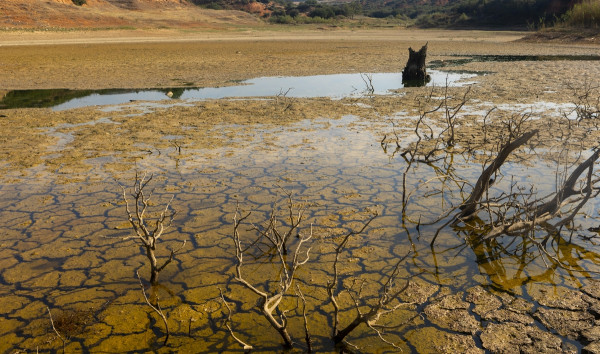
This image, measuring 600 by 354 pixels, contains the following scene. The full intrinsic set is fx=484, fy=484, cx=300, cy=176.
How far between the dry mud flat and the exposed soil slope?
30.1 m

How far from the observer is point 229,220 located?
519 cm

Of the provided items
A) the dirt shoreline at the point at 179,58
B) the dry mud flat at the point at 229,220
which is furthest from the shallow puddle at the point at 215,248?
the dirt shoreline at the point at 179,58

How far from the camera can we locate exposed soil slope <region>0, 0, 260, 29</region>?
3559 centimetres

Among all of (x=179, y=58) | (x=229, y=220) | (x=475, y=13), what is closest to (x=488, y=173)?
(x=229, y=220)

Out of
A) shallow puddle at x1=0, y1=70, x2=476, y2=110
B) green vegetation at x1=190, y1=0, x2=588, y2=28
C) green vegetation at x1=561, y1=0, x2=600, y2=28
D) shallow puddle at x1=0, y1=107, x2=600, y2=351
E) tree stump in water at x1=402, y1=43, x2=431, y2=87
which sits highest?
green vegetation at x1=190, y1=0, x2=588, y2=28

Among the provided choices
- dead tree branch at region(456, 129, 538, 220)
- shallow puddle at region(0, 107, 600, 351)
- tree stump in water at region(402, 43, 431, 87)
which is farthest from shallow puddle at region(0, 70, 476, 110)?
dead tree branch at region(456, 129, 538, 220)

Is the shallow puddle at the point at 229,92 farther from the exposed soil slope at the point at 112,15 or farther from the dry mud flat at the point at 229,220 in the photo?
the exposed soil slope at the point at 112,15

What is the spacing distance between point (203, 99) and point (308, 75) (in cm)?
541

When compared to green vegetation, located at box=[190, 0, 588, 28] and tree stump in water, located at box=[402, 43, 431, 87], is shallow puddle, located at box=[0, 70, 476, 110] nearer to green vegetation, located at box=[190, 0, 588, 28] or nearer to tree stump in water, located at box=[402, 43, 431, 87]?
tree stump in water, located at box=[402, 43, 431, 87]

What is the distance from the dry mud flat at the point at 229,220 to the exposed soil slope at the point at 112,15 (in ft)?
98.9

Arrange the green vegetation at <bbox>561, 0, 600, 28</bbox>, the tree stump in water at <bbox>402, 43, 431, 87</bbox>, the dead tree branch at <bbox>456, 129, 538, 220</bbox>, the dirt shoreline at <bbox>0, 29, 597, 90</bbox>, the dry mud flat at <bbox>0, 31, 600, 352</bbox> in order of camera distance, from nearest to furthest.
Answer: the dry mud flat at <bbox>0, 31, 600, 352</bbox> → the dead tree branch at <bbox>456, 129, 538, 220</bbox> → the tree stump in water at <bbox>402, 43, 431, 87</bbox> → the dirt shoreline at <bbox>0, 29, 597, 90</bbox> → the green vegetation at <bbox>561, 0, 600, 28</bbox>

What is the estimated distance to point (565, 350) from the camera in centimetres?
311

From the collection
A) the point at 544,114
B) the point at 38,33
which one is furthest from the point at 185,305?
the point at 38,33

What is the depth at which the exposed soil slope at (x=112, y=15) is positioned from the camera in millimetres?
35594
